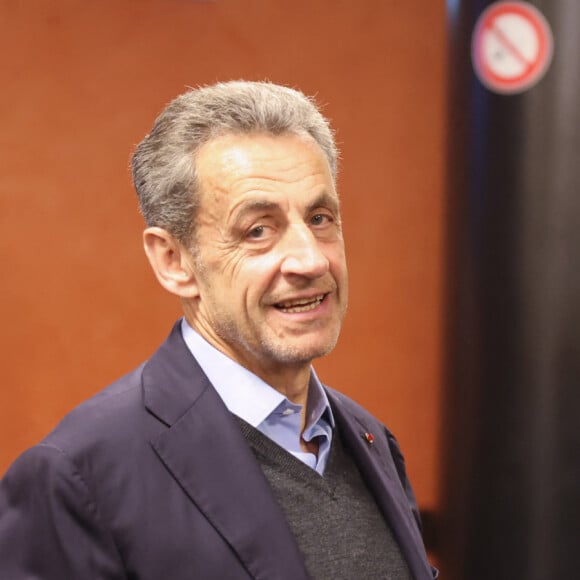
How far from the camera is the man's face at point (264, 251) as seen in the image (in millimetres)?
1165

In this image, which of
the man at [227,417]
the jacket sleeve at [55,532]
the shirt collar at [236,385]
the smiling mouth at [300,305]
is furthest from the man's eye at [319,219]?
the jacket sleeve at [55,532]

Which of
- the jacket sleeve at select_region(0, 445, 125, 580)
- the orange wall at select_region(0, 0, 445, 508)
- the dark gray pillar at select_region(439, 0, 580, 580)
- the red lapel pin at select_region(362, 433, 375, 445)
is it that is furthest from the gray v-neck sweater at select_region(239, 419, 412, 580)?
the orange wall at select_region(0, 0, 445, 508)

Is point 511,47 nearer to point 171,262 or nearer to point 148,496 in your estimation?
point 171,262

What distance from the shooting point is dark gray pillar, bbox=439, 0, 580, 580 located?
212 centimetres

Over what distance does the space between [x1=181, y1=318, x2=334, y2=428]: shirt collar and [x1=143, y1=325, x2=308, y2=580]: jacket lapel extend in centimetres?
3

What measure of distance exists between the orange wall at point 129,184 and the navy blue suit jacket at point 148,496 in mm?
1384

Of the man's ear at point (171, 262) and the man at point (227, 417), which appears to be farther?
the man's ear at point (171, 262)

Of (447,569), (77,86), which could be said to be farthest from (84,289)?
(447,569)

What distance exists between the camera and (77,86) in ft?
8.07

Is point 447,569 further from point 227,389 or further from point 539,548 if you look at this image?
point 227,389

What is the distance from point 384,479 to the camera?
1338 millimetres

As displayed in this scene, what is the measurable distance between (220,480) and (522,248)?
1330 mm

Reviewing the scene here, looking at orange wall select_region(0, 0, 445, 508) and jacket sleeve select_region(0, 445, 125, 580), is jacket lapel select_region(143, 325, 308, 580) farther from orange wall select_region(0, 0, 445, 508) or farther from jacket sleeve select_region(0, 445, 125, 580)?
orange wall select_region(0, 0, 445, 508)

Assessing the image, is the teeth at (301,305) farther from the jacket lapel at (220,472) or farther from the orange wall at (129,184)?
the orange wall at (129,184)
